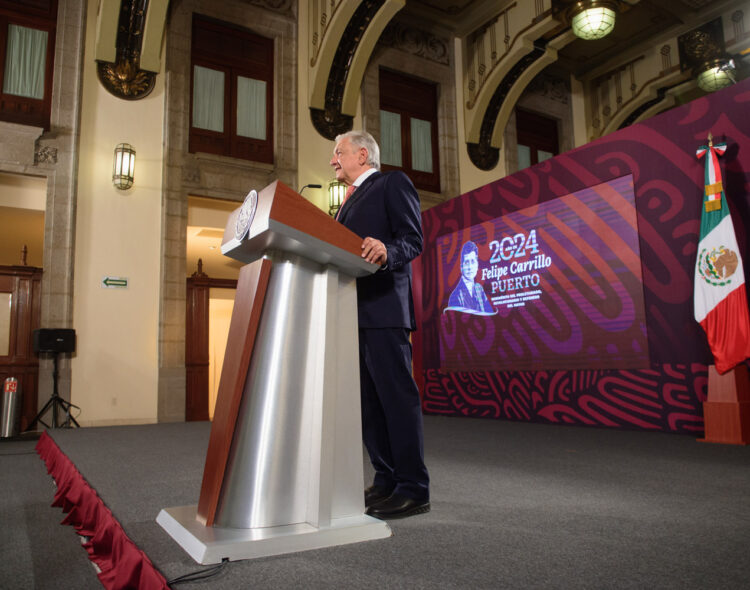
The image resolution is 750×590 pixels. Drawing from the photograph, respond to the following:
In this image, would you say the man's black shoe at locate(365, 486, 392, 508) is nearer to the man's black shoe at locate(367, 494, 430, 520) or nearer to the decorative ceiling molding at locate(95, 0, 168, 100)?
the man's black shoe at locate(367, 494, 430, 520)

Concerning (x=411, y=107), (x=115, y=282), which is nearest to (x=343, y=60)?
(x=411, y=107)

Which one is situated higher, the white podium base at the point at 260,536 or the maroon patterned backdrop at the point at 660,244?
the maroon patterned backdrop at the point at 660,244

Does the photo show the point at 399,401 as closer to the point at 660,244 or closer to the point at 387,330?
the point at 387,330

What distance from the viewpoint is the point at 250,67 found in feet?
22.9

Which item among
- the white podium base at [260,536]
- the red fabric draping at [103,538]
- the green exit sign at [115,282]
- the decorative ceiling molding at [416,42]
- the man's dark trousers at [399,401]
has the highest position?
the decorative ceiling molding at [416,42]

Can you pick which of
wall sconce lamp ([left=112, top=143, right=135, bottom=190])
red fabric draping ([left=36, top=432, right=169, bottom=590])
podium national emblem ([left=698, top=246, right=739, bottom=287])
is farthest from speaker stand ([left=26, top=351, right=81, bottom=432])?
podium national emblem ([left=698, top=246, right=739, bottom=287])

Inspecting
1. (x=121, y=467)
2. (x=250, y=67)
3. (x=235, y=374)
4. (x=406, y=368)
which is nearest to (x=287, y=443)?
(x=235, y=374)

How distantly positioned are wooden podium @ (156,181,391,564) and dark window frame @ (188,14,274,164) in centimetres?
569

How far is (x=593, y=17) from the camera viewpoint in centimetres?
662

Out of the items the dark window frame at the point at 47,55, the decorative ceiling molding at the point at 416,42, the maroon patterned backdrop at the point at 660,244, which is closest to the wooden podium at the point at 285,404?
the maroon patterned backdrop at the point at 660,244

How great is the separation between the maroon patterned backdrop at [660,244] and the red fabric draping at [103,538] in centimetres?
379

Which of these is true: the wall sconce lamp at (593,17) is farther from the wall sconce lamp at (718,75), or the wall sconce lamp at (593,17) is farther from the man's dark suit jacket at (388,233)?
the man's dark suit jacket at (388,233)

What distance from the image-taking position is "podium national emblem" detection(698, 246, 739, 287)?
352cm

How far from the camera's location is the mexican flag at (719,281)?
3451mm
